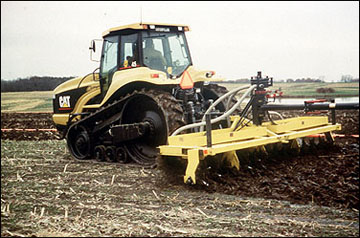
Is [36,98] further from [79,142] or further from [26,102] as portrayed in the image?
[79,142]

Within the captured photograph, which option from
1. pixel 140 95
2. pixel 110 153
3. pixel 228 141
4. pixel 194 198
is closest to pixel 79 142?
pixel 110 153

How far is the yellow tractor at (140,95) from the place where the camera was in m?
8.49

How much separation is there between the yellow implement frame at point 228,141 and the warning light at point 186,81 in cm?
133

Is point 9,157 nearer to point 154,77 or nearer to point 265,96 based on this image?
point 154,77

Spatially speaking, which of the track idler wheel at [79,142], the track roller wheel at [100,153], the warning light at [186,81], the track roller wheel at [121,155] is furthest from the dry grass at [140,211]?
the track idler wheel at [79,142]

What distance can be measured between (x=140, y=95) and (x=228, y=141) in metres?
2.32

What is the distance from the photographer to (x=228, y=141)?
708cm

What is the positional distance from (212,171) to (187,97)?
2.03 m

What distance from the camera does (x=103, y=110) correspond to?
9375 mm

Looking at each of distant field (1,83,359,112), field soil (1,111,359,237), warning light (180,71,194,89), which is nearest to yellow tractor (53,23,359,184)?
warning light (180,71,194,89)

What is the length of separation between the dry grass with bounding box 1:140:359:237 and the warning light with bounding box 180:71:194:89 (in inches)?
69.8

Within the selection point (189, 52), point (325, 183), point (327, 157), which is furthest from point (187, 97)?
point (325, 183)

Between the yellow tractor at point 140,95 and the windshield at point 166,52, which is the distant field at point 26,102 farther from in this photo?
the windshield at point 166,52

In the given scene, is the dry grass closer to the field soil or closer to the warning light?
the field soil
